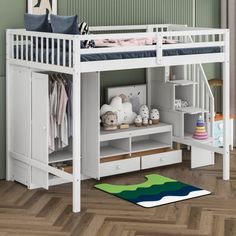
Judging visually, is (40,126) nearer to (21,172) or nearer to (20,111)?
(20,111)

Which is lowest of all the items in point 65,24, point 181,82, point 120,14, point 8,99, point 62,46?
Result: point 8,99

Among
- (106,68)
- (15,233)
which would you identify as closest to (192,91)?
(106,68)

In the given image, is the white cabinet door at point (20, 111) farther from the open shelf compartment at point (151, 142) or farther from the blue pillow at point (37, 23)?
the open shelf compartment at point (151, 142)

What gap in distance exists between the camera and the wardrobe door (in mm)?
4125

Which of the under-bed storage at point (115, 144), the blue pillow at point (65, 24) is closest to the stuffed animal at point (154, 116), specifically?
the under-bed storage at point (115, 144)

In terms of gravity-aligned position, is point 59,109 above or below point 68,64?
below

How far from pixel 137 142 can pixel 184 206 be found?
4.10 ft

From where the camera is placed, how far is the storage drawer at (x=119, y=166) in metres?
4.58

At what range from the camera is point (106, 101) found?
4941 millimetres

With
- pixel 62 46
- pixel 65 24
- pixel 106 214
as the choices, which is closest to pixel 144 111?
pixel 62 46

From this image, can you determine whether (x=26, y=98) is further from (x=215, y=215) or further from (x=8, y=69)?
(x=215, y=215)

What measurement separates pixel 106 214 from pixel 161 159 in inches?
48.4

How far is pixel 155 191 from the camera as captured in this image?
13.9 feet

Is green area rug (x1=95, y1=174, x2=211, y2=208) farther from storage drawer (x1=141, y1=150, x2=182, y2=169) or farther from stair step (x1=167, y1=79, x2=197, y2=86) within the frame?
stair step (x1=167, y1=79, x2=197, y2=86)
